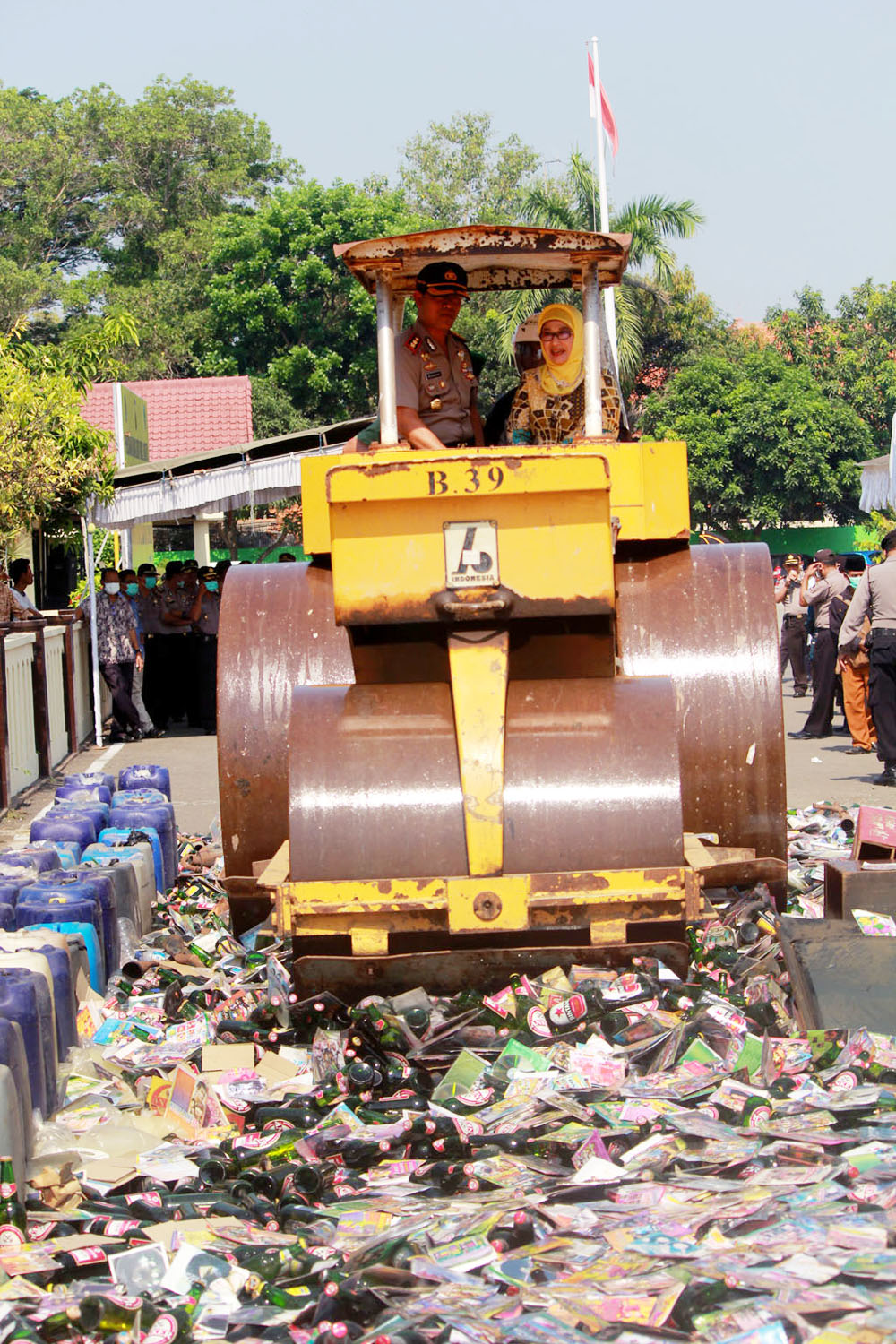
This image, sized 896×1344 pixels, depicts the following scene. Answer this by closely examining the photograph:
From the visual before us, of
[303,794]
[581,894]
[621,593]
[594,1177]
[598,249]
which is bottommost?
[594,1177]

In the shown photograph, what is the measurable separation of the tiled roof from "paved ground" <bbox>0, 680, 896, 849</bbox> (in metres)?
23.6

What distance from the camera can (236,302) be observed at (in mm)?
45094

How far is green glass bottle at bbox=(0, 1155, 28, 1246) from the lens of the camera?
141 inches

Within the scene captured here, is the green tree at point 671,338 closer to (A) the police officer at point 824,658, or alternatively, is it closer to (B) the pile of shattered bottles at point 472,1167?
(A) the police officer at point 824,658

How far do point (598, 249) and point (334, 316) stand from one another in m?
39.7

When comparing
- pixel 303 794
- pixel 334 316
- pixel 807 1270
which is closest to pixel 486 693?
pixel 303 794

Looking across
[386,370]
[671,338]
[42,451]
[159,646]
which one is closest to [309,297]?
[671,338]

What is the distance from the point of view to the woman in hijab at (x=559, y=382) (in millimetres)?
6383

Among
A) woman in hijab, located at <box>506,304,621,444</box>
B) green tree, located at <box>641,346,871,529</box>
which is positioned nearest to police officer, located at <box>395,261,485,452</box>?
woman in hijab, located at <box>506,304,621,444</box>

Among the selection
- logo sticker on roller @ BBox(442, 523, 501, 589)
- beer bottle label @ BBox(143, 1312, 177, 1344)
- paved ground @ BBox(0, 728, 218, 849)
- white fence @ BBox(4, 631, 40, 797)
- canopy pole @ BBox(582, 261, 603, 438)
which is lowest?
beer bottle label @ BBox(143, 1312, 177, 1344)

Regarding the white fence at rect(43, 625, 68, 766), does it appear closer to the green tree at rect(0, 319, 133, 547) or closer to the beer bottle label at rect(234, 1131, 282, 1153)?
the green tree at rect(0, 319, 133, 547)

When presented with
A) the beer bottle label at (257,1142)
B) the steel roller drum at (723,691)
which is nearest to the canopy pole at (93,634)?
the steel roller drum at (723,691)

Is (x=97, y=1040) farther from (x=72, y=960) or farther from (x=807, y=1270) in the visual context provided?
(x=807, y=1270)

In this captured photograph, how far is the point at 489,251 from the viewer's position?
18.8ft
